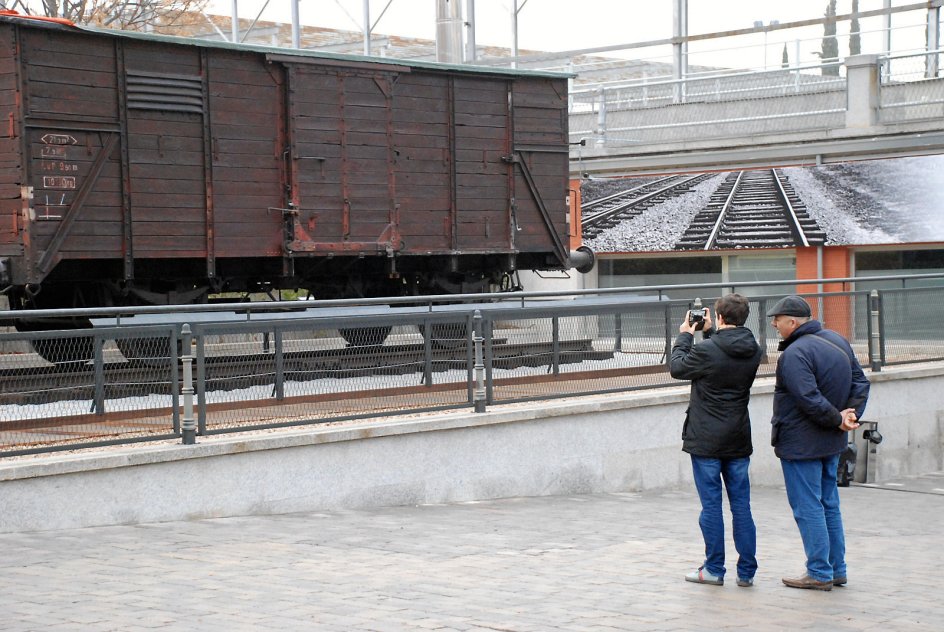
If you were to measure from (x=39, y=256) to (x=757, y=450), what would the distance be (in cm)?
830

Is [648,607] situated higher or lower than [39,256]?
lower

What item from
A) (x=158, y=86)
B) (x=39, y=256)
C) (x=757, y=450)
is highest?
(x=158, y=86)

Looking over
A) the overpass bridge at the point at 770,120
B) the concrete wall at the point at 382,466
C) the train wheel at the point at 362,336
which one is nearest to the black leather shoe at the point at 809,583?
the concrete wall at the point at 382,466

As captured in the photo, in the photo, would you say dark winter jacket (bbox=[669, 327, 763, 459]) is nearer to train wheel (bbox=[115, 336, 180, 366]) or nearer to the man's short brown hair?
the man's short brown hair

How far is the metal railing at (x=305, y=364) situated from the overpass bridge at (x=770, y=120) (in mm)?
8228

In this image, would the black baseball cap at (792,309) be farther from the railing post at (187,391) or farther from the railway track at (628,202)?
the railway track at (628,202)

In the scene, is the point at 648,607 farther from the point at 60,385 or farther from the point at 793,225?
the point at 793,225

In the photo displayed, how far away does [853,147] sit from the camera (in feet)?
72.7

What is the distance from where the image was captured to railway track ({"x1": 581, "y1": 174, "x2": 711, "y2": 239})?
2394 centimetres

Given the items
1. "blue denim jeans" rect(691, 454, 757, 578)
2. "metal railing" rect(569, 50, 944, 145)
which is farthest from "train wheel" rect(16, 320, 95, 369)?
"metal railing" rect(569, 50, 944, 145)

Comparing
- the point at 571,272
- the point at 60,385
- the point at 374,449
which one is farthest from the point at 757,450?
the point at 571,272

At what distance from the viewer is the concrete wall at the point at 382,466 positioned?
849 cm

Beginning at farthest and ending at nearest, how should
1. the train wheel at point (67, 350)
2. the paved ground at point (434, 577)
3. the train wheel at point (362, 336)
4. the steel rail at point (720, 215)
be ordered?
the steel rail at point (720, 215)
the train wheel at point (362, 336)
the train wheel at point (67, 350)
the paved ground at point (434, 577)

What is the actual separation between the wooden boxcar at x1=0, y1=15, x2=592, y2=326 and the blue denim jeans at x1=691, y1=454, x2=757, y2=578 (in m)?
8.09
